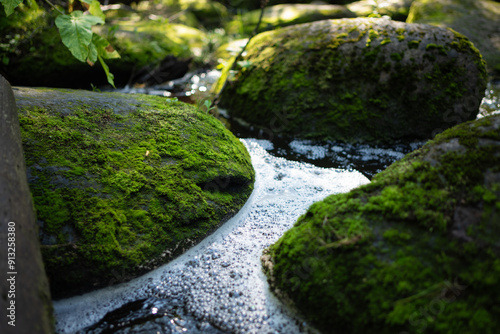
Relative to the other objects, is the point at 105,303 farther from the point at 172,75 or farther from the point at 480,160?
the point at 172,75

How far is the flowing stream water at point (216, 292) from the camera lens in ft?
6.50

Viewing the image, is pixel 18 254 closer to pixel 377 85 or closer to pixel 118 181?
pixel 118 181

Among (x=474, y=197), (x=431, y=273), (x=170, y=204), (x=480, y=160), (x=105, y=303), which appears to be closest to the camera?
(x=431, y=273)

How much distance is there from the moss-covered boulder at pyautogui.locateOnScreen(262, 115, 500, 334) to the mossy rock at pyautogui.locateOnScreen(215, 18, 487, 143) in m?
2.26

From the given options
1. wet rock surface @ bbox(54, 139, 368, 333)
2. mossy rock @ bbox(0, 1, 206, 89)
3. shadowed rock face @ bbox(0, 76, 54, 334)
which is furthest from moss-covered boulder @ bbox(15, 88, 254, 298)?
mossy rock @ bbox(0, 1, 206, 89)

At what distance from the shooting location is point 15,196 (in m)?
1.73

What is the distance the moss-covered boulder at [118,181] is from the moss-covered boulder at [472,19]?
26.0 feet

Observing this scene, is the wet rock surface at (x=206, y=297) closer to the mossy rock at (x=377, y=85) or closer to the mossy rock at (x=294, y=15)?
the mossy rock at (x=377, y=85)

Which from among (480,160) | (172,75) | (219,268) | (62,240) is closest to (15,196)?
(62,240)

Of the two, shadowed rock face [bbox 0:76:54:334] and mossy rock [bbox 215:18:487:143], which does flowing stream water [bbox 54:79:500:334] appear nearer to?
shadowed rock face [bbox 0:76:54:334]

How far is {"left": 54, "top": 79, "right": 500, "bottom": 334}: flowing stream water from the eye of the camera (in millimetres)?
1982

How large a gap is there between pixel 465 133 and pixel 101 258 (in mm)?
2570

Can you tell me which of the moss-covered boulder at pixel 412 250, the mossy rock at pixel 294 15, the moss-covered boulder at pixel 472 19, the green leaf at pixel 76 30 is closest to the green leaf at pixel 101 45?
the green leaf at pixel 76 30

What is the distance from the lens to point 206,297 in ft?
7.18
